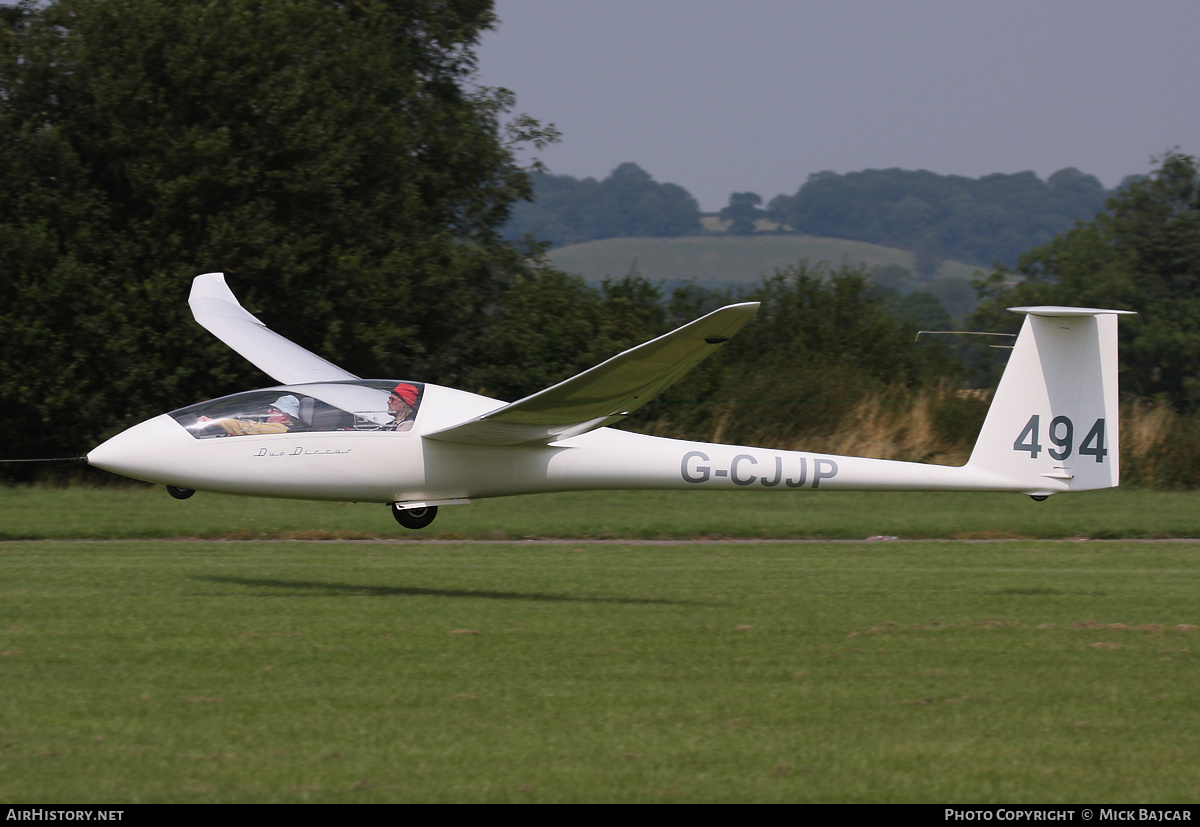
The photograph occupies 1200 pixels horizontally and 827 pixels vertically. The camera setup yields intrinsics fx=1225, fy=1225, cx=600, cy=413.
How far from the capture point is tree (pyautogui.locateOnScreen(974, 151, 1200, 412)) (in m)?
40.7

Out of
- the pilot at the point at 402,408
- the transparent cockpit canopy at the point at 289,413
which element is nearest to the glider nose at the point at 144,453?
the transparent cockpit canopy at the point at 289,413

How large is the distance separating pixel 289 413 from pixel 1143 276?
43.8 meters

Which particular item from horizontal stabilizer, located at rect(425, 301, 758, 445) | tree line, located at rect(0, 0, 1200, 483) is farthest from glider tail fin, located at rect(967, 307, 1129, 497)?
tree line, located at rect(0, 0, 1200, 483)

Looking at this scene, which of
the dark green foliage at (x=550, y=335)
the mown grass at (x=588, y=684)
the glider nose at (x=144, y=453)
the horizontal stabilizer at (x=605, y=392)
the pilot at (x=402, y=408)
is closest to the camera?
the mown grass at (x=588, y=684)

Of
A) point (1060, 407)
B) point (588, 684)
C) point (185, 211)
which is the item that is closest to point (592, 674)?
point (588, 684)

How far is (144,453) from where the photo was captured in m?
10.4

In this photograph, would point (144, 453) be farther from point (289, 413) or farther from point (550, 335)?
point (550, 335)

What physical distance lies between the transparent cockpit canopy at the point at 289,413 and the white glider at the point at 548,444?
0.01 metres

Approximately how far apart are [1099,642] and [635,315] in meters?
19.7

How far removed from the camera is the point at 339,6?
31.0m

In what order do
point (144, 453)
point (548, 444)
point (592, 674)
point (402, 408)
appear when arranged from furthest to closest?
point (548, 444)
point (402, 408)
point (144, 453)
point (592, 674)

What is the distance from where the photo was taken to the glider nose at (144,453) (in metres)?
Answer: 10.4

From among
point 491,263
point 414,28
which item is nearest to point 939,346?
point 491,263

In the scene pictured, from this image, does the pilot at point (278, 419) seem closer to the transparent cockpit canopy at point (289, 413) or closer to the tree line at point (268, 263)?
the transparent cockpit canopy at point (289, 413)
